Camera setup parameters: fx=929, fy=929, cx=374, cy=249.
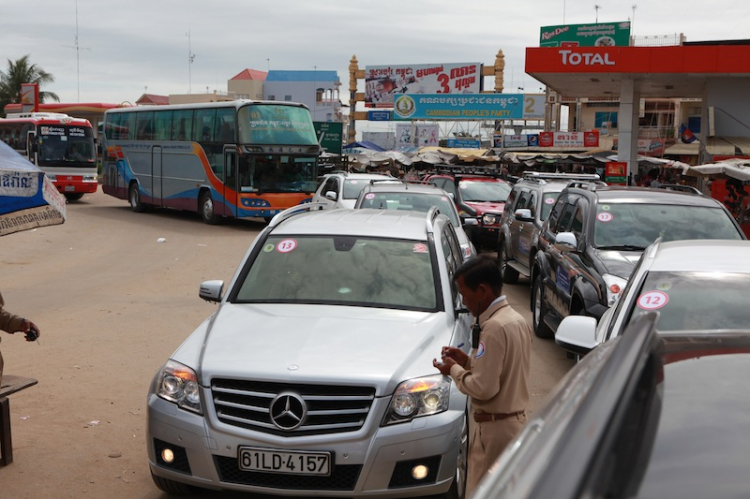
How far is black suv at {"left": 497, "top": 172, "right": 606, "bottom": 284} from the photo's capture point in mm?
13971

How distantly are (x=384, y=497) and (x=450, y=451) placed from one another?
429 millimetres

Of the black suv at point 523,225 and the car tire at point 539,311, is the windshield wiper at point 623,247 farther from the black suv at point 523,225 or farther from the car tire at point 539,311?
the black suv at point 523,225

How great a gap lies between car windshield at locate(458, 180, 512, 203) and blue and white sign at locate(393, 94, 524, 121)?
3469 cm

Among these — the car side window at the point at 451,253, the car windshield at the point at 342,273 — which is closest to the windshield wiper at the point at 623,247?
the car side window at the point at 451,253

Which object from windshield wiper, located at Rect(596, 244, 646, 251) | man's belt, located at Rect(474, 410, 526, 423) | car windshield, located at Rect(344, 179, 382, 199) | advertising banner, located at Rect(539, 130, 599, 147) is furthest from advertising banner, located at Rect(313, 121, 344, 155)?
man's belt, located at Rect(474, 410, 526, 423)

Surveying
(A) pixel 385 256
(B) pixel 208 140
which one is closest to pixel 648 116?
(B) pixel 208 140

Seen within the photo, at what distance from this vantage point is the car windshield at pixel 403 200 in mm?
14164

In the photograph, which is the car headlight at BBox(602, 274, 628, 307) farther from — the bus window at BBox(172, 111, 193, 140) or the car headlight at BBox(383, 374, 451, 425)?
the bus window at BBox(172, 111, 193, 140)

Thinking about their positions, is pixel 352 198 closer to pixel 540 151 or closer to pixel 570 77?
pixel 570 77

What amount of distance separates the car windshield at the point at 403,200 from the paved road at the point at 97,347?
1.90 meters

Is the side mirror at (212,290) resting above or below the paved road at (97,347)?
above

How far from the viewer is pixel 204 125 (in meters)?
27.6

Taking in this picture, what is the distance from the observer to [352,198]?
66.9 ft

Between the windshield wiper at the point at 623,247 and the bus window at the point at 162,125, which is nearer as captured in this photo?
the windshield wiper at the point at 623,247
